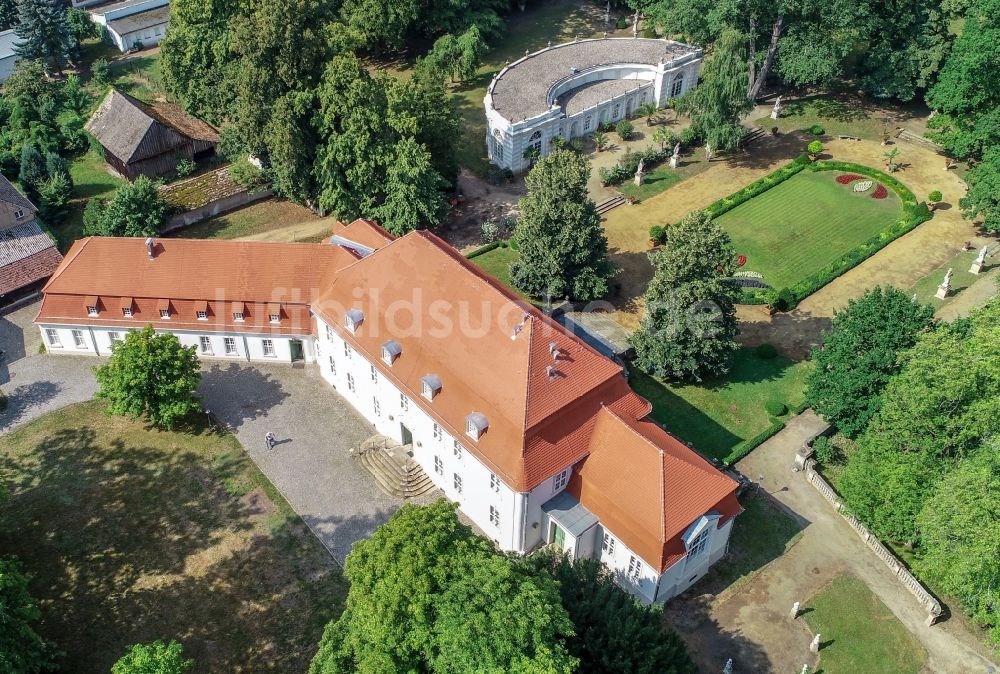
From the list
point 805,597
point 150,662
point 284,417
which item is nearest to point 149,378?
point 284,417

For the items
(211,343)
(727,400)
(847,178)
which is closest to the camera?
(727,400)

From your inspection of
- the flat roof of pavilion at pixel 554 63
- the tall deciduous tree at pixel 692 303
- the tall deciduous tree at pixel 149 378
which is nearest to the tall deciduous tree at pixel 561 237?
the tall deciduous tree at pixel 692 303

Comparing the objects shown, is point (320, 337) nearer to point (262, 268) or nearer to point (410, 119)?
point (262, 268)

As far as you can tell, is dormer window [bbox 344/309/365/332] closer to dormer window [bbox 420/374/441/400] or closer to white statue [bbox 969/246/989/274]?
dormer window [bbox 420/374/441/400]

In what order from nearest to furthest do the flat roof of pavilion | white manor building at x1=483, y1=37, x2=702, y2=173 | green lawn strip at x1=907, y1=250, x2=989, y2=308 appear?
green lawn strip at x1=907, y1=250, x2=989, y2=308, white manor building at x1=483, y1=37, x2=702, y2=173, the flat roof of pavilion

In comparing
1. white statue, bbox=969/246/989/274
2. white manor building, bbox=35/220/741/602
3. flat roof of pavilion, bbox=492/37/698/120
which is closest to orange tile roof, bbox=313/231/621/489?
white manor building, bbox=35/220/741/602

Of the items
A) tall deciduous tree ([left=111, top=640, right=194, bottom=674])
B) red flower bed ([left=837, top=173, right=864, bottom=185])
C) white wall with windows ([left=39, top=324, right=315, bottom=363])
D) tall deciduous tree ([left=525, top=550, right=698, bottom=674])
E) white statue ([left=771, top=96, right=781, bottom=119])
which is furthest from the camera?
white statue ([left=771, top=96, right=781, bottom=119])

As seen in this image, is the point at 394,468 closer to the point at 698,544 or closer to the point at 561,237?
the point at 698,544
